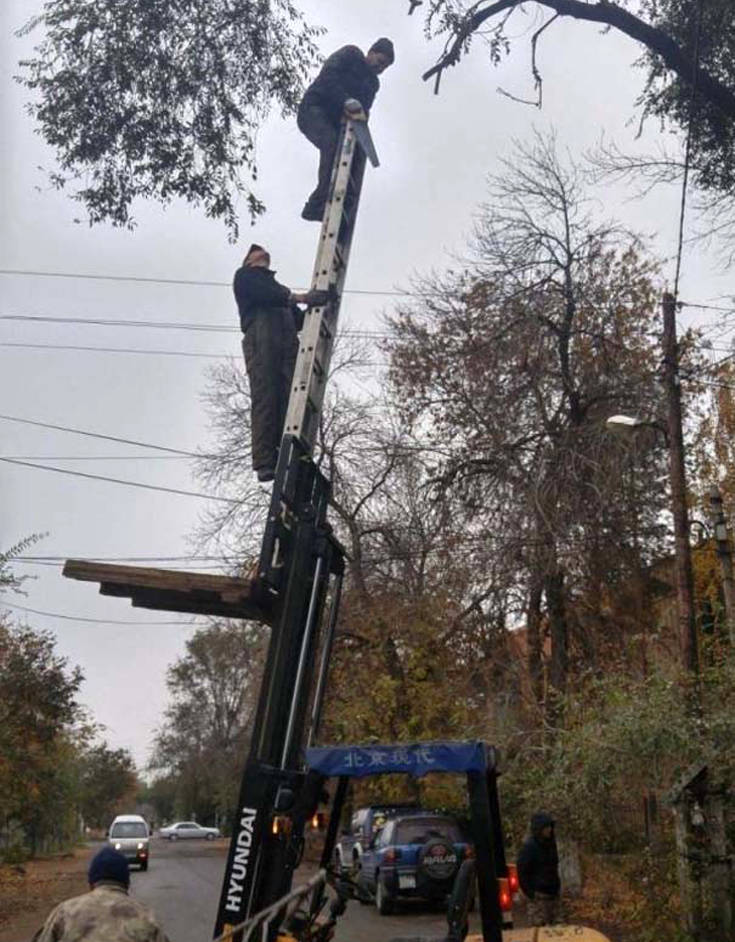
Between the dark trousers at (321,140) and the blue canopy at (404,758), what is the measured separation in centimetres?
369

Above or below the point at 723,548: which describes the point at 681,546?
below

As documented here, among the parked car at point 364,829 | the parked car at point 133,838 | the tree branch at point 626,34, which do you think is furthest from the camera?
the parked car at point 133,838

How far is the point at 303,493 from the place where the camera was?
6.62 meters

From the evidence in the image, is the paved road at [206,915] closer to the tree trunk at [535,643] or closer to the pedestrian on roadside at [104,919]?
the tree trunk at [535,643]

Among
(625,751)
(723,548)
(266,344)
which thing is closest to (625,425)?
(723,548)

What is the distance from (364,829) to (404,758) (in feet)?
51.9

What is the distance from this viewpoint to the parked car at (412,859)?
16969mm

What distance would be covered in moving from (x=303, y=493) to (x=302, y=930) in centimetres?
243

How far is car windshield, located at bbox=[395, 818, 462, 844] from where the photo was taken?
720 inches

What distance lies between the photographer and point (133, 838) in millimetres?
34625

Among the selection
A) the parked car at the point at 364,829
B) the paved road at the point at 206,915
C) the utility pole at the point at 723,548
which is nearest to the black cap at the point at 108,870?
the paved road at the point at 206,915

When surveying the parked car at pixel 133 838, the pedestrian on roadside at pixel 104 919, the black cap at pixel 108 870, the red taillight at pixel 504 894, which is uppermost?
the parked car at pixel 133 838

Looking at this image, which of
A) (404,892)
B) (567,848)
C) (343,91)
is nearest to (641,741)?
(404,892)

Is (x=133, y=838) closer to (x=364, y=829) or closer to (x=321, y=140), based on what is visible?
(x=364, y=829)
